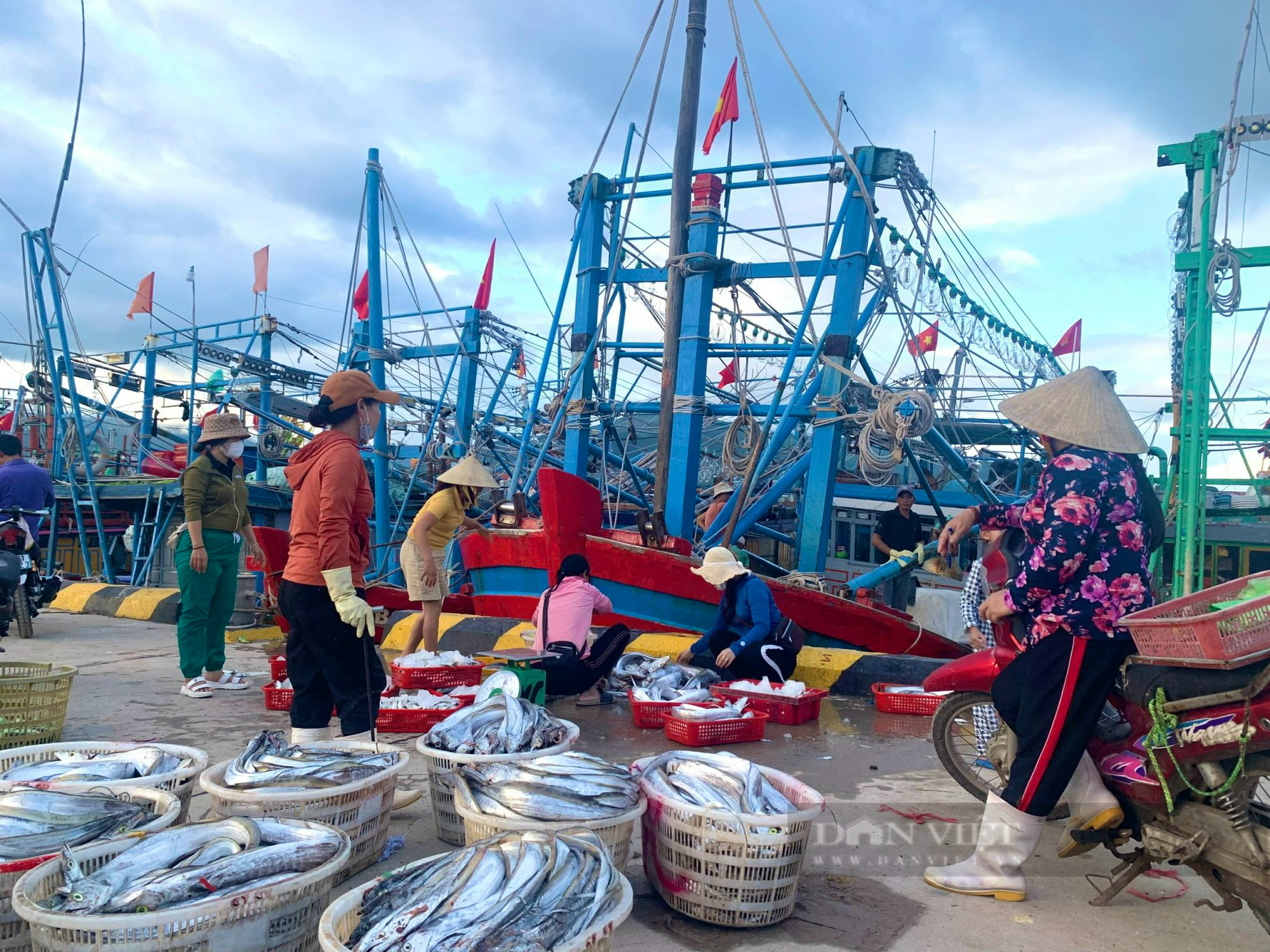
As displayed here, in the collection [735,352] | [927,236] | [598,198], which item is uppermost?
[598,198]

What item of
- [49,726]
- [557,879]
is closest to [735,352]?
[49,726]

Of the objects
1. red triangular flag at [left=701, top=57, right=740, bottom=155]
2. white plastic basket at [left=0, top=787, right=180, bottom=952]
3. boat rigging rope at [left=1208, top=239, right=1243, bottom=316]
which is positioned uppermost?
red triangular flag at [left=701, top=57, right=740, bottom=155]

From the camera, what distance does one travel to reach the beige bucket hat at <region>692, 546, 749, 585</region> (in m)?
6.02

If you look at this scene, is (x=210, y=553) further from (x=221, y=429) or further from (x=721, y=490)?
(x=721, y=490)

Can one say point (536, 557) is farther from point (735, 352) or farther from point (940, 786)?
point (940, 786)

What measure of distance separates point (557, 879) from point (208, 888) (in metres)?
0.78

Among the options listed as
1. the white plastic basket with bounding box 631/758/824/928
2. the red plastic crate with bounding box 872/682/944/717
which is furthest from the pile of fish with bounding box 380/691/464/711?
the red plastic crate with bounding box 872/682/944/717

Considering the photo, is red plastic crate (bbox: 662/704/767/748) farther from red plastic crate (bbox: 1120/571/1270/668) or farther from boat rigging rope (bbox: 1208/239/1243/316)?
boat rigging rope (bbox: 1208/239/1243/316)

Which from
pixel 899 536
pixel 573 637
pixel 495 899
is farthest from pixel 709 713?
pixel 899 536

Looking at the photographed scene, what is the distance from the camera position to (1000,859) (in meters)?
2.96

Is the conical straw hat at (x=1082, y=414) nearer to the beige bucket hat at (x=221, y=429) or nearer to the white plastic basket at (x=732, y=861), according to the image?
the white plastic basket at (x=732, y=861)

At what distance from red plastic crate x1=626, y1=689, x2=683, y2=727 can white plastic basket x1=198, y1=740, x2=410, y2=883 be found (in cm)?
239

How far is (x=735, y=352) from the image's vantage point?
11.9 meters

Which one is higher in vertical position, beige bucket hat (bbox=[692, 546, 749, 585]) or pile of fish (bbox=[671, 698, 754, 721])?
beige bucket hat (bbox=[692, 546, 749, 585])
